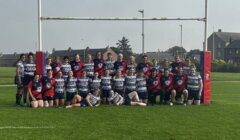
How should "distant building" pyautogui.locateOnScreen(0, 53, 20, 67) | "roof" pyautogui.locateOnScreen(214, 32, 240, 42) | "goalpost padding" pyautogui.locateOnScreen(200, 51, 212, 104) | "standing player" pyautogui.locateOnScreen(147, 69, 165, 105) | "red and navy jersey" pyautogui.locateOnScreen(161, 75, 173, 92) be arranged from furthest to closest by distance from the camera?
1. "distant building" pyautogui.locateOnScreen(0, 53, 20, 67)
2. "roof" pyautogui.locateOnScreen(214, 32, 240, 42)
3. "goalpost padding" pyautogui.locateOnScreen(200, 51, 212, 104)
4. "red and navy jersey" pyautogui.locateOnScreen(161, 75, 173, 92)
5. "standing player" pyautogui.locateOnScreen(147, 69, 165, 105)

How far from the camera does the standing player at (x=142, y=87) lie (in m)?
11.8

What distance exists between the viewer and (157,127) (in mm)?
8070

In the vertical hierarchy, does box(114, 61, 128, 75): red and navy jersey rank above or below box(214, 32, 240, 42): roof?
below

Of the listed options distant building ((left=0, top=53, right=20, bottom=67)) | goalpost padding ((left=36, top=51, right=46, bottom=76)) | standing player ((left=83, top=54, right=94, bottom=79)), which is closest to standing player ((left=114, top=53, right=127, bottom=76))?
standing player ((left=83, top=54, right=94, bottom=79))

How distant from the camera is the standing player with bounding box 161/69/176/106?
12086 millimetres

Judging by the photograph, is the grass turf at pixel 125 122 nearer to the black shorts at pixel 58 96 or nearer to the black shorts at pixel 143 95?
the black shorts at pixel 143 95

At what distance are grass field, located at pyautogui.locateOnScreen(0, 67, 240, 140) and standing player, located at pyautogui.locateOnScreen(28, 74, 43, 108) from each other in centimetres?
57

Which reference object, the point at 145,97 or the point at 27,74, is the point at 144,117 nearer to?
the point at 145,97

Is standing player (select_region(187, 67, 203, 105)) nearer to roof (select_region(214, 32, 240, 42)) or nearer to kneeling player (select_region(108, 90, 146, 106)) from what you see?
kneeling player (select_region(108, 90, 146, 106))

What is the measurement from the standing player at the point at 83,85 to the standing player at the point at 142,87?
159cm

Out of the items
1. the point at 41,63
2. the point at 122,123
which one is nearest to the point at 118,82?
the point at 41,63

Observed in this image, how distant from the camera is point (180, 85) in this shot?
12.2 meters

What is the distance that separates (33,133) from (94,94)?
410 cm

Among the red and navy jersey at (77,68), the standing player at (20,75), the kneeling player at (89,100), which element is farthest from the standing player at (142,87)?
the standing player at (20,75)
